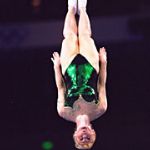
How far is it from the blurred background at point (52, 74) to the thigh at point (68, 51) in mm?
1811

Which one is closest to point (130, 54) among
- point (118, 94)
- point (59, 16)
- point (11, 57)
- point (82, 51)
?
point (118, 94)

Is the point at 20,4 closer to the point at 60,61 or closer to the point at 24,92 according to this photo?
the point at 24,92

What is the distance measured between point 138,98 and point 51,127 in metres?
1.08

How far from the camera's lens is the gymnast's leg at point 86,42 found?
5.30 metres

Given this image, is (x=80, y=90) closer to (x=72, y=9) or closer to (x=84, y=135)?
(x=84, y=135)

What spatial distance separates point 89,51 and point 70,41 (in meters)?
0.20

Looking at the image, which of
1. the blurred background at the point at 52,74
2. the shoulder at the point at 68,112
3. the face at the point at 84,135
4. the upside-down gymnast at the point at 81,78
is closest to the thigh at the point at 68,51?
the upside-down gymnast at the point at 81,78

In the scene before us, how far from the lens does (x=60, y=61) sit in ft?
17.6

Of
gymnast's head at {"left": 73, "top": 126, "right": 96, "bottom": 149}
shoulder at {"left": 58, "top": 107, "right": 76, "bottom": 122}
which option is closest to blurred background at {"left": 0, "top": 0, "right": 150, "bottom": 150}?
shoulder at {"left": 58, "top": 107, "right": 76, "bottom": 122}

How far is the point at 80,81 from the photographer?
529cm

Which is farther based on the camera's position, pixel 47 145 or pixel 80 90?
pixel 47 145

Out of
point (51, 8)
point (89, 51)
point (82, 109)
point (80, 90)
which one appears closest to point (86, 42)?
point (89, 51)

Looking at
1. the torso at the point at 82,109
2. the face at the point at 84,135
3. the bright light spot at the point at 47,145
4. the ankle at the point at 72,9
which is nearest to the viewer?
the face at the point at 84,135

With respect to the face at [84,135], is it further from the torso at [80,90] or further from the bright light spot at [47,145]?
the bright light spot at [47,145]
